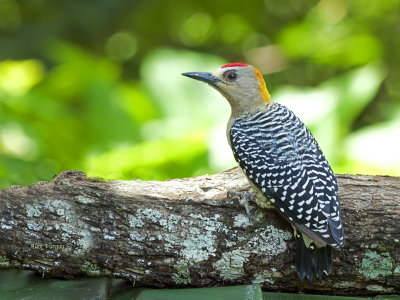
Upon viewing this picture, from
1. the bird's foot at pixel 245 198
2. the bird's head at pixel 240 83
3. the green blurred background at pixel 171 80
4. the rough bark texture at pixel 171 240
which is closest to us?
the rough bark texture at pixel 171 240

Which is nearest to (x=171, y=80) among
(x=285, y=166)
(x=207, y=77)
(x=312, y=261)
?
(x=207, y=77)

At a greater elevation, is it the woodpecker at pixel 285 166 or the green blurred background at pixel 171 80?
the green blurred background at pixel 171 80

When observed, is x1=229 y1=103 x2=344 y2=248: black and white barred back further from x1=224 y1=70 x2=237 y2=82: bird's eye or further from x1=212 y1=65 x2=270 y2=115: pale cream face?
x1=224 y1=70 x2=237 y2=82: bird's eye

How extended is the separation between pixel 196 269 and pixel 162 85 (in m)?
3.64

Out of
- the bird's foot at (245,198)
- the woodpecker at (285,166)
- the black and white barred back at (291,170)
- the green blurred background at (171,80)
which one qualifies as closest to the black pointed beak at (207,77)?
the woodpecker at (285,166)

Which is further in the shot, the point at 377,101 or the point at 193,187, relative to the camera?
the point at 377,101

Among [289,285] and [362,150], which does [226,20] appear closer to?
[362,150]

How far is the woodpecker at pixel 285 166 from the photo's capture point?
280 cm

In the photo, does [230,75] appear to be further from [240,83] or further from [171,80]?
[171,80]

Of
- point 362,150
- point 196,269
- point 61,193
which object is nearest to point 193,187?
point 196,269

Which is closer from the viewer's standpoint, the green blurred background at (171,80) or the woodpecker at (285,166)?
the woodpecker at (285,166)

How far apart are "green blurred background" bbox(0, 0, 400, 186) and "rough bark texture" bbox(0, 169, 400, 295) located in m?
0.89

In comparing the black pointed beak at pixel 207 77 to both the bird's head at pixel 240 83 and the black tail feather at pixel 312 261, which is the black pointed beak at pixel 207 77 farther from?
the black tail feather at pixel 312 261

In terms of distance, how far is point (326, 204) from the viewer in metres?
2.89
